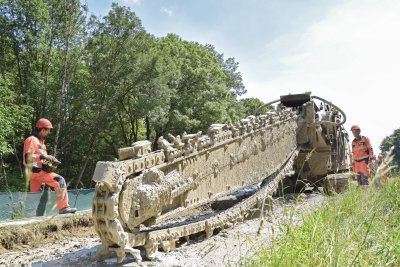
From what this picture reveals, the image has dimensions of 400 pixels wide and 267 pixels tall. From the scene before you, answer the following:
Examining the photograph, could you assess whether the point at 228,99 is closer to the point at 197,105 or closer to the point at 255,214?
the point at 197,105

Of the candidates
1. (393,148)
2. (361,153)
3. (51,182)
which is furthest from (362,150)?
(51,182)

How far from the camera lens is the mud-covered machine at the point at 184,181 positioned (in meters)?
3.94

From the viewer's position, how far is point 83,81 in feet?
81.8

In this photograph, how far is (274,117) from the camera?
8445mm

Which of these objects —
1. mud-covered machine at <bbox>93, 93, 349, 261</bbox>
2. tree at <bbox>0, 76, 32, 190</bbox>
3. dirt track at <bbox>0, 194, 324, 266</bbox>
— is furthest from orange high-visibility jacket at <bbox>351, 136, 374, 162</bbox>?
tree at <bbox>0, 76, 32, 190</bbox>

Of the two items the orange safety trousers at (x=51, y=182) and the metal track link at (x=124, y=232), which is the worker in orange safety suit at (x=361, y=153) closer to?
the metal track link at (x=124, y=232)

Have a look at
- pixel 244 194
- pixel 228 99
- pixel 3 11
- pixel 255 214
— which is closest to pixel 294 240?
pixel 255 214

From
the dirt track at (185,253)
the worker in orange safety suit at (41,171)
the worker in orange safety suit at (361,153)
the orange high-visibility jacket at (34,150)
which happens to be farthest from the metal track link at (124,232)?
the worker in orange safety suit at (361,153)

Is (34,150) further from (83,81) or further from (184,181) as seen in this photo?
(83,81)

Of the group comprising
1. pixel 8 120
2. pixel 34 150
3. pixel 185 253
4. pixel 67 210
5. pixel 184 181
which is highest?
pixel 8 120

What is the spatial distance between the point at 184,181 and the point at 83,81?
843 inches

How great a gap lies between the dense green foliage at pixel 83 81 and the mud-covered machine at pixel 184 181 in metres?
15.5

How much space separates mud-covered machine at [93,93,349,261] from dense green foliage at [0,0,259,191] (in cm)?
1548

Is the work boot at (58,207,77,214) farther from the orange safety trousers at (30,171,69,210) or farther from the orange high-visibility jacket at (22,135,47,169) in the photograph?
the orange high-visibility jacket at (22,135,47,169)
